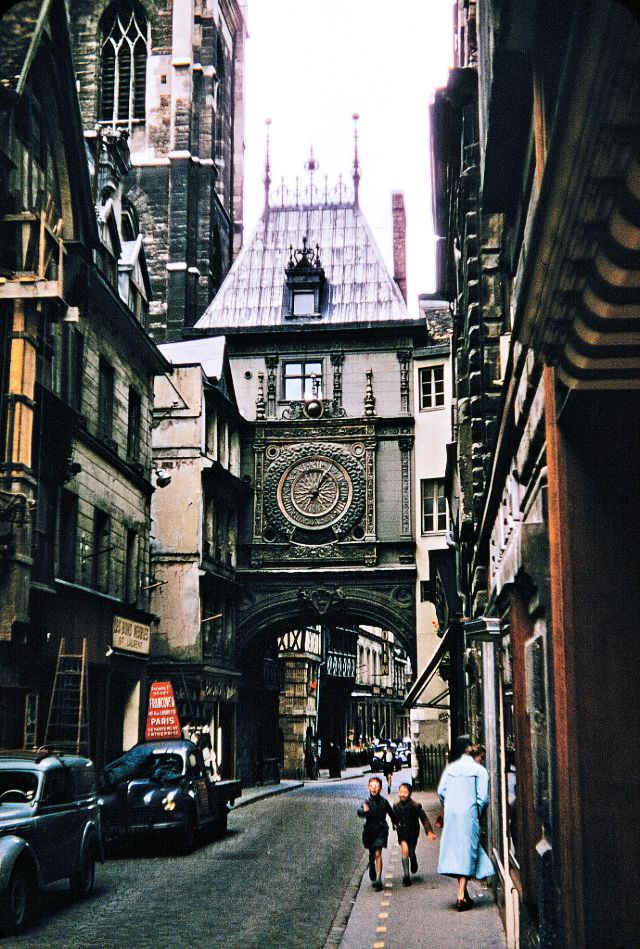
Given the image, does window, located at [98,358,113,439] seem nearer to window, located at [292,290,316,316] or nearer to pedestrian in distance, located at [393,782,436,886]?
pedestrian in distance, located at [393,782,436,886]

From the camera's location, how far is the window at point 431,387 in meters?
42.9

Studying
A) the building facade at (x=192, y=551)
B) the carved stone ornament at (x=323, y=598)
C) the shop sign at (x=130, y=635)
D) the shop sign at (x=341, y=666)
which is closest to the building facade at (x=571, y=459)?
A: the shop sign at (x=130, y=635)

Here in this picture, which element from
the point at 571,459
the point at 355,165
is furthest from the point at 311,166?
the point at 571,459

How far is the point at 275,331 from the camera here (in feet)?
147

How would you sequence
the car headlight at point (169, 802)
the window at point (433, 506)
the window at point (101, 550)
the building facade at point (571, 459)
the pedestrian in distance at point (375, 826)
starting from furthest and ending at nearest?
the window at point (433, 506), the window at point (101, 550), the car headlight at point (169, 802), the pedestrian in distance at point (375, 826), the building facade at point (571, 459)

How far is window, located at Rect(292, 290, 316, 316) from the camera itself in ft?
153

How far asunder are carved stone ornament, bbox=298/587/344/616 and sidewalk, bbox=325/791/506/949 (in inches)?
987

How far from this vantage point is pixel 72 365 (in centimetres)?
2553

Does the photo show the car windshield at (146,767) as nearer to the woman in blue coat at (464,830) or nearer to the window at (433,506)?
the woman in blue coat at (464,830)

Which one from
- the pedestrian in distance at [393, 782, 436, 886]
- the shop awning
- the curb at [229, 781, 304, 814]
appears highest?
the shop awning

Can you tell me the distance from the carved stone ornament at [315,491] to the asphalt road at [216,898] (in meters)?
19.5

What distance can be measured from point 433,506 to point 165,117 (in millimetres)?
20920

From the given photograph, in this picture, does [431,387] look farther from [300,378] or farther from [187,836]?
[187,836]

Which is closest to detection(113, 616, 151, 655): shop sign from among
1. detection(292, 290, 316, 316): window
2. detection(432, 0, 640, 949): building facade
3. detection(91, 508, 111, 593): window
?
detection(91, 508, 111, 593): window
